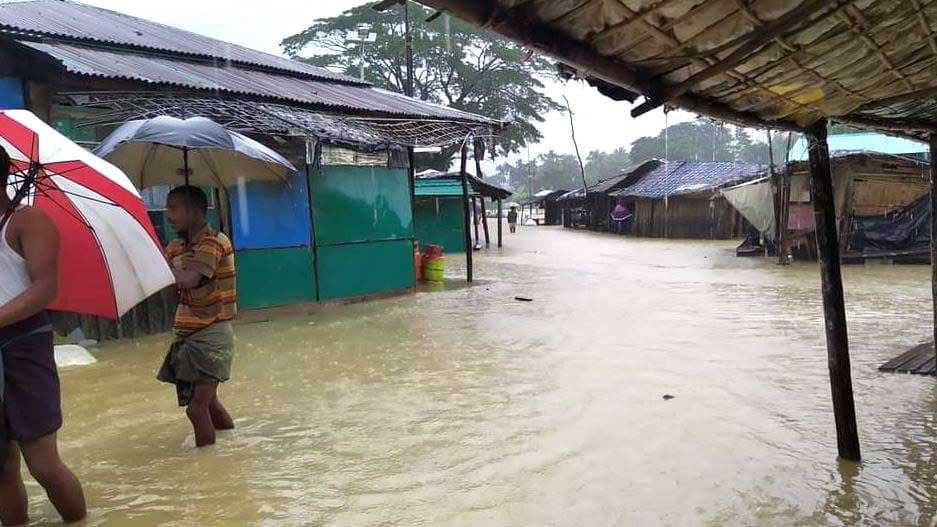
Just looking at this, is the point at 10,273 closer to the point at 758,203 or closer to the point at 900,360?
the point at 900,360

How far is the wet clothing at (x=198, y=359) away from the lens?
14.1 ft

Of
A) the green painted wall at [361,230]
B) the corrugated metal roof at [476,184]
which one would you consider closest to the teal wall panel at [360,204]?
the green painted wall at [361,230]

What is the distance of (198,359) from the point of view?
4.28 meters

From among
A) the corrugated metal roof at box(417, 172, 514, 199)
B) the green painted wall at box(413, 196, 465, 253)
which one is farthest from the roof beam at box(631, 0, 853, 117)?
the green painted wall at box(413, 196, 465, 253)

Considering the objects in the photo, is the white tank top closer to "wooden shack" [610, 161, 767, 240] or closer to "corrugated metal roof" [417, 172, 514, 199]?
"corrugated metal roof" [417, 172, 514, 199]

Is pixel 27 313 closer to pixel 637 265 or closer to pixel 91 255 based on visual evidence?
pixel 91 255

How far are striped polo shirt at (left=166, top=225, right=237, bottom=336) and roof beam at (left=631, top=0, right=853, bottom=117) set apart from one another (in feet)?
8.72

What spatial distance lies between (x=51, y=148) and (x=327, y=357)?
4649mm

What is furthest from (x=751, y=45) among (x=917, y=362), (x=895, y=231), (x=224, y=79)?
(x=895, y=231)

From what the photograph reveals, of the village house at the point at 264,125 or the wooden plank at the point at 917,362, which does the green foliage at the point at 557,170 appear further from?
the wooden plank at the point at 917,362

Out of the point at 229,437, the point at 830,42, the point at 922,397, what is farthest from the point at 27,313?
the point at 922,397

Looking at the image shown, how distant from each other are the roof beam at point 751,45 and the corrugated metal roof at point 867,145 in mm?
17019

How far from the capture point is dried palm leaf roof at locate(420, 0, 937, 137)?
2623 millimetres

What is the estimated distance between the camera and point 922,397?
5.48m
